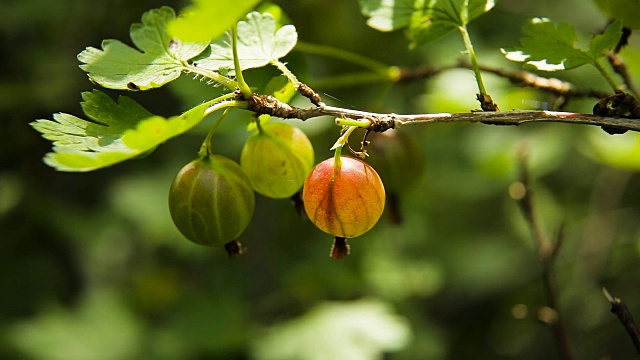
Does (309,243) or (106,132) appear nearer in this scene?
(106,132)

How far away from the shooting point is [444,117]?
2.89ft

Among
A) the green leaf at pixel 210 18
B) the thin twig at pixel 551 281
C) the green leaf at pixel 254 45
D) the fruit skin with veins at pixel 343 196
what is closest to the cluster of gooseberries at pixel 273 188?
the fruit skin with veins at pixel 343 196

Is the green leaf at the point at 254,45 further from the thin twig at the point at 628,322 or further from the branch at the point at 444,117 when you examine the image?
the thin twig at the point at 628,322

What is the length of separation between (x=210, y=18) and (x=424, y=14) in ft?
1.83

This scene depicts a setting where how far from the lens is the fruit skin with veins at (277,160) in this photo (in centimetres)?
108

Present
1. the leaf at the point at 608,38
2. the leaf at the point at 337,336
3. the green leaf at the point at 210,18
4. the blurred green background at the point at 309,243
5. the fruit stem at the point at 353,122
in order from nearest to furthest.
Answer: the green leaf at the point at 210,18 → the fruit stem at the point at 353,122 → the leaf at the point at 608,38 → the leaf at the point at 337,336 → the blurred green background at the point at 309,243

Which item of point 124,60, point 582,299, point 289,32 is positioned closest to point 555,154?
point 582,299

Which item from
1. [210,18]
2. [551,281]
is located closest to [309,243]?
[551,281]

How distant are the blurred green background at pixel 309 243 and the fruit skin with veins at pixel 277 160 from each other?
1.10 meters

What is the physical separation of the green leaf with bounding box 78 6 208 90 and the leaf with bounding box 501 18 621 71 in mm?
513

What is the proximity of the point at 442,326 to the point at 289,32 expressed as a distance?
99.1 inches

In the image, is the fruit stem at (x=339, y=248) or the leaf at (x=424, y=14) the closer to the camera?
the fruit stem at (x=339, y=248)

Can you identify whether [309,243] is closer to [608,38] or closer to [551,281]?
[551,281]

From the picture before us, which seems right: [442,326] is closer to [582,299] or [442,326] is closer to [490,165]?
[582,299]
